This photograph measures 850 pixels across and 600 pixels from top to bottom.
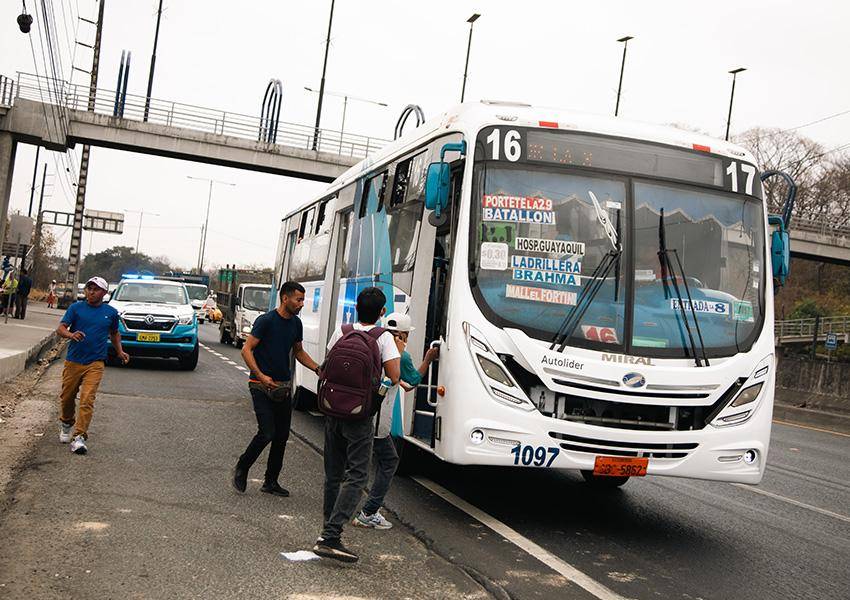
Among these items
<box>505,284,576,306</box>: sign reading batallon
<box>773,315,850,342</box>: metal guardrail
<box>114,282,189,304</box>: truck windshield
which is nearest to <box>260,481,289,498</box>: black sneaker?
<box>505,284,576,306</box>: sign reading batallon

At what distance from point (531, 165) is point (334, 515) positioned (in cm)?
329

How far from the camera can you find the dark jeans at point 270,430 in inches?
311

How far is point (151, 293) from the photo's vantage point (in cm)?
2078

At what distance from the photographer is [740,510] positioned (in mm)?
9328

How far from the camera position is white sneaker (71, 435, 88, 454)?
924 cm

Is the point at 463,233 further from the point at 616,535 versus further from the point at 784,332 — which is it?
the point at 784,332

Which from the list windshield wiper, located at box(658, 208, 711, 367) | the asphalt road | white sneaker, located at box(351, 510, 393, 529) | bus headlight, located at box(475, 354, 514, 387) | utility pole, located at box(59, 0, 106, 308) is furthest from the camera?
utility pole, located at box(59, 0, 106, 308)

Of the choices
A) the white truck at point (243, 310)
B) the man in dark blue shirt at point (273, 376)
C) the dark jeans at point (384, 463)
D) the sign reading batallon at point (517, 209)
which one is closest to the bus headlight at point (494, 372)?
the dark jeans at point (384, 463)

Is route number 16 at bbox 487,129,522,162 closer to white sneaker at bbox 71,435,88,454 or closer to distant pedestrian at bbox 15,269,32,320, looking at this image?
white sneaker at bbox 71,435,88,454

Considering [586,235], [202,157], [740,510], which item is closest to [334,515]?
[586,235]

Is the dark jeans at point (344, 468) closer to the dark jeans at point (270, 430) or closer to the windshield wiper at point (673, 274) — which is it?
the dark jeans at point (270, 430)

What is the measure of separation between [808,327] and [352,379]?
188 ft

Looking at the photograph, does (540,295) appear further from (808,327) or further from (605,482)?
(808,327)

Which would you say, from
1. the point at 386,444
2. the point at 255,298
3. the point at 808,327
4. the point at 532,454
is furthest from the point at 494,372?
the point at 808,327
